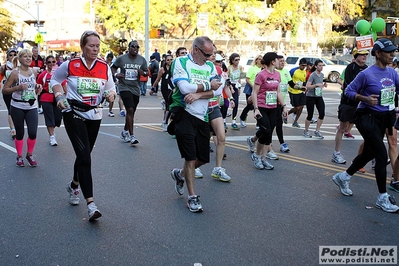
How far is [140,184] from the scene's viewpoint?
710 cm

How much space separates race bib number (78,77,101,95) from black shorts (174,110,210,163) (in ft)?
3.04

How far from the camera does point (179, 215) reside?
569 centimetres

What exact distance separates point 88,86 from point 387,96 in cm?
338

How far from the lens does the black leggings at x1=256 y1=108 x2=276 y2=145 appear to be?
792cm

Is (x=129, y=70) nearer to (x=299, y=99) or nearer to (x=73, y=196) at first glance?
(x=299, y=99)

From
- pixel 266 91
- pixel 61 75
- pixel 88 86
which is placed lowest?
pixel 266 91

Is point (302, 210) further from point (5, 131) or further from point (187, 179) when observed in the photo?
point (5, 131)

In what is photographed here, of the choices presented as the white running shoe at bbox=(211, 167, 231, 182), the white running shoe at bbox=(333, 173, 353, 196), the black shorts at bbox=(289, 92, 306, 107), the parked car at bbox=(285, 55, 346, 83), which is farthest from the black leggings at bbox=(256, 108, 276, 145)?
the parked car at bbox=(285, 55, 346, 83)

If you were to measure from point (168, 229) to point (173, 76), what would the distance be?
1.65 m

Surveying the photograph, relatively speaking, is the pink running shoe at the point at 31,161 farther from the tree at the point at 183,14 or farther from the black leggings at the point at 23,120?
the tree at the point at 183,14

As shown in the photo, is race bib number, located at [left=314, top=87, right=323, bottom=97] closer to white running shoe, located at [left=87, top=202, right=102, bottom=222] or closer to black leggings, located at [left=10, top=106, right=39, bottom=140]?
black leggings, located at [left=10, top=106, right=39, bottom=140]

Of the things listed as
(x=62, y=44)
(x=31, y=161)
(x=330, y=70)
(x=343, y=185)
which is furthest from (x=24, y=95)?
(x=62, y=44)

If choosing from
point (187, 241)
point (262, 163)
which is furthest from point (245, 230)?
point (262, 163)

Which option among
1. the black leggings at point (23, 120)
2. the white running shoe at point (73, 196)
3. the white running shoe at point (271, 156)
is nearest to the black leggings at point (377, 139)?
the white running shoe at point (271, 156)
